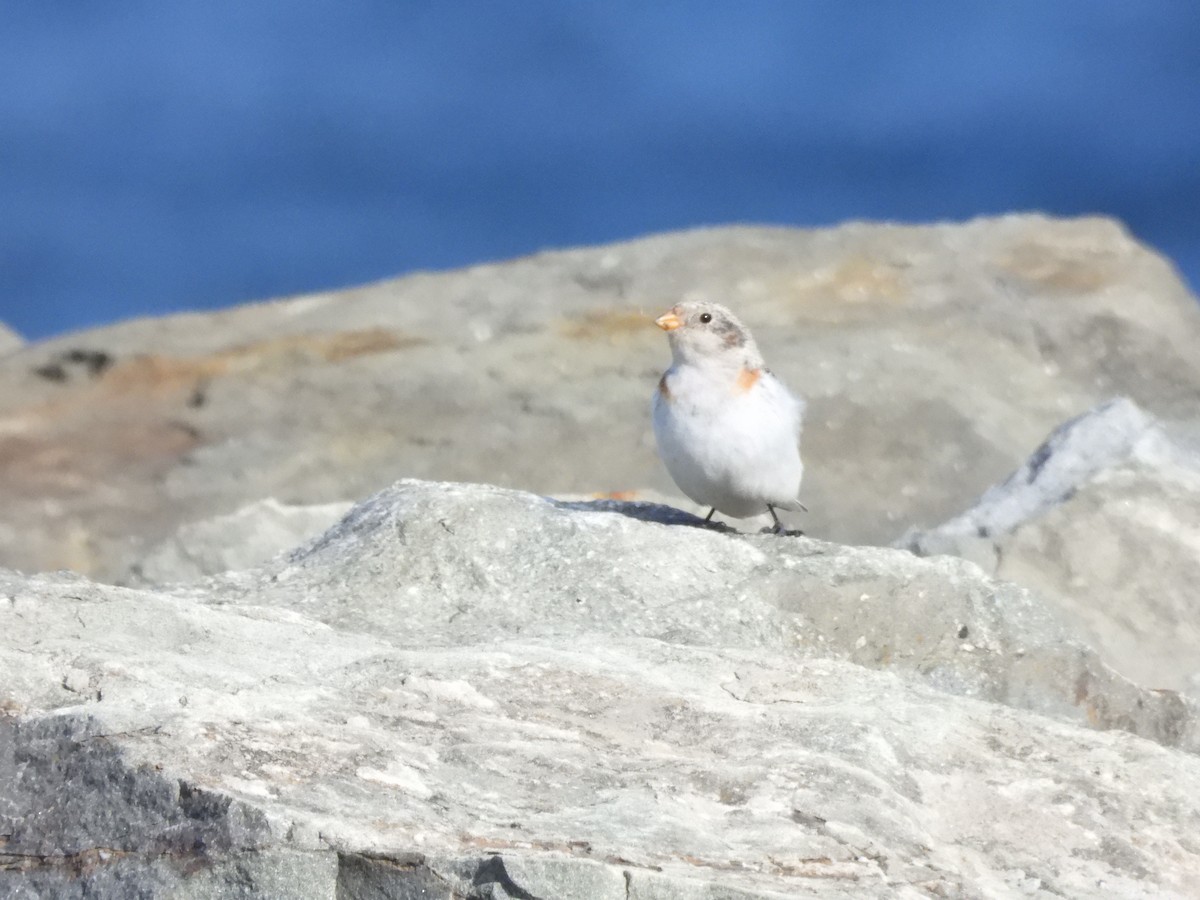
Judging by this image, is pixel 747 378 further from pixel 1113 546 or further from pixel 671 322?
pixel 1113 546

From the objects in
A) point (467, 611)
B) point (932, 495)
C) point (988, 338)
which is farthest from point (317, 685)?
point (988, 338)

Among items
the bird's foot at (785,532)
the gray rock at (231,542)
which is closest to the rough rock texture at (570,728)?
the bird's foot at (785,532)

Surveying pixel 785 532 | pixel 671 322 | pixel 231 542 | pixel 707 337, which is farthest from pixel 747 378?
pixel 231 542

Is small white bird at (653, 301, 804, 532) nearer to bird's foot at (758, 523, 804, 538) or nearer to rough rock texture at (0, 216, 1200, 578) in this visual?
bird's foot at (758, 523, 804, 538)

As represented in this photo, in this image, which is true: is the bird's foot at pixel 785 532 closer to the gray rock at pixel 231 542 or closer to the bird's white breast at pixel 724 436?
the bird's white breast at pixel 724 436

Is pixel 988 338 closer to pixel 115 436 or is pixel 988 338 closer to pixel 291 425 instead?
pixel 291 425

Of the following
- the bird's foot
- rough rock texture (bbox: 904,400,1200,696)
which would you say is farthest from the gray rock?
rough rock texture (bbox: 904,400,1200,696)

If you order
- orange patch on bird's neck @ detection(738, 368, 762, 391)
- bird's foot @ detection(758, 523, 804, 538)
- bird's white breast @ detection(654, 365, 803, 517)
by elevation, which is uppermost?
orange patch on bird's neck @ detection(738, 368, 762, 391)
